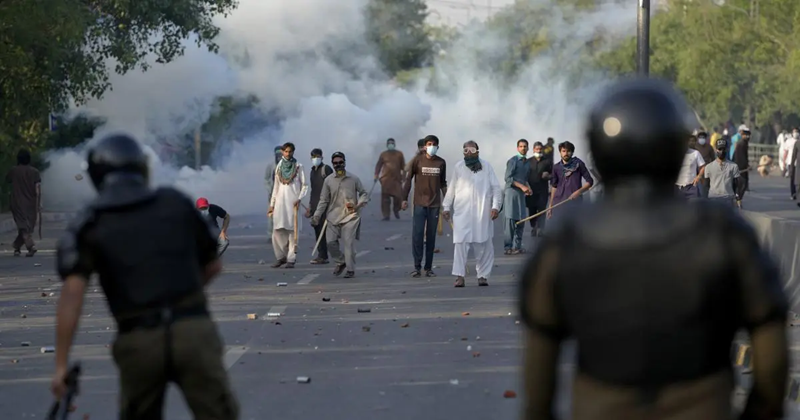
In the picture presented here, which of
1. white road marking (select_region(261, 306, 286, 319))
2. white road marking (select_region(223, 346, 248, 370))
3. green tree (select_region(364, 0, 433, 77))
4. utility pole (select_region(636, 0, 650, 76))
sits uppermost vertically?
green tree (select_region(364, 0, 433, 77))

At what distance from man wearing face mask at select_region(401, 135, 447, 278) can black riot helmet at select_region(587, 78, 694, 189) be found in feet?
45.0

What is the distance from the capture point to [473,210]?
51.9ft

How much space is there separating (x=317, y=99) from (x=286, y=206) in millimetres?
27473

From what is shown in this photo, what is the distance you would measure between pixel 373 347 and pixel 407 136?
38442 mm

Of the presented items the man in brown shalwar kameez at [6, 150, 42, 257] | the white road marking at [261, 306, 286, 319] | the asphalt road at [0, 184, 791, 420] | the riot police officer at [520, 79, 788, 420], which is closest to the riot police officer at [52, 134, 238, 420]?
the riot police officer at [520, 79, 788, 420]

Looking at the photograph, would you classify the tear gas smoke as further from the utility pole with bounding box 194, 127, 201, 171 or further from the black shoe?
the black shoe

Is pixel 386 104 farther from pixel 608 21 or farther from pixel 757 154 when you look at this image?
pixel 757 154

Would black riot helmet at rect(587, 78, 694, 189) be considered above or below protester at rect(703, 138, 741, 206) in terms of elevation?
above

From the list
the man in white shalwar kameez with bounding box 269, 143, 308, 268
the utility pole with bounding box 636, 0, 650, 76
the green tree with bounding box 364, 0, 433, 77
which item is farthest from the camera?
the green tree with bounding box 364, 0, 433, 77

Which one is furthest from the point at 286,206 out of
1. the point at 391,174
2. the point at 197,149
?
the point at 197,149

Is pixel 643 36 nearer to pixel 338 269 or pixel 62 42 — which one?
pixel 338 269

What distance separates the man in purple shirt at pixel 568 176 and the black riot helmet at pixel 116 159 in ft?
45.5

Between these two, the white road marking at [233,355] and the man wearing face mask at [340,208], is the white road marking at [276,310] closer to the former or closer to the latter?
the white road marking at [233,355]

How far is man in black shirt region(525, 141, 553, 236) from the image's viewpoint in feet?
72.3
